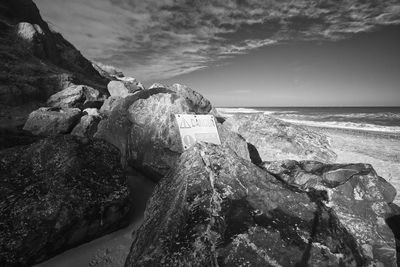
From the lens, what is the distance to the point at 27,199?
2.87 metres

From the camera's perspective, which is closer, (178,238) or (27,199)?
(178,238)

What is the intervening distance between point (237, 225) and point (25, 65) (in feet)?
39.4

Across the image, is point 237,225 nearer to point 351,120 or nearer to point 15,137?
point 15,137

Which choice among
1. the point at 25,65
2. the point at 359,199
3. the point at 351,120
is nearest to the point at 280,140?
the point at 359,199

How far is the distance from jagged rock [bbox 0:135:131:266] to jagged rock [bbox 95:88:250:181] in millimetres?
964

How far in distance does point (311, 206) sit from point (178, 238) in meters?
1.68

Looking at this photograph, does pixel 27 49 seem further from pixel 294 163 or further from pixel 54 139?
pixel 294 163

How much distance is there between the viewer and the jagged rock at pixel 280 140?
619 cm

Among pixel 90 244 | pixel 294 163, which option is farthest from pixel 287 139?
pixel 90 244

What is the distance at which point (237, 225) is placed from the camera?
2.30 m

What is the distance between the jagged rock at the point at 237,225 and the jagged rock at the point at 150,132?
4.69ft

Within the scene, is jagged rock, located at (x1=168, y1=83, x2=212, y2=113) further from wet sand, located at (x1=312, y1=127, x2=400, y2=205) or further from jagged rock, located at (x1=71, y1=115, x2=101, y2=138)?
wet sand, located at (x1=312, y1=127, x2=400, y2=205)

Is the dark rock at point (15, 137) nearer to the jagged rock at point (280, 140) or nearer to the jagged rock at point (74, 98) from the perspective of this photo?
the jagged rock at point (74, 98)

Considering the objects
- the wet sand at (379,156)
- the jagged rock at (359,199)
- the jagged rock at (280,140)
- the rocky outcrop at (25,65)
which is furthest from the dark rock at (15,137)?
the wet sand at (379,156)
